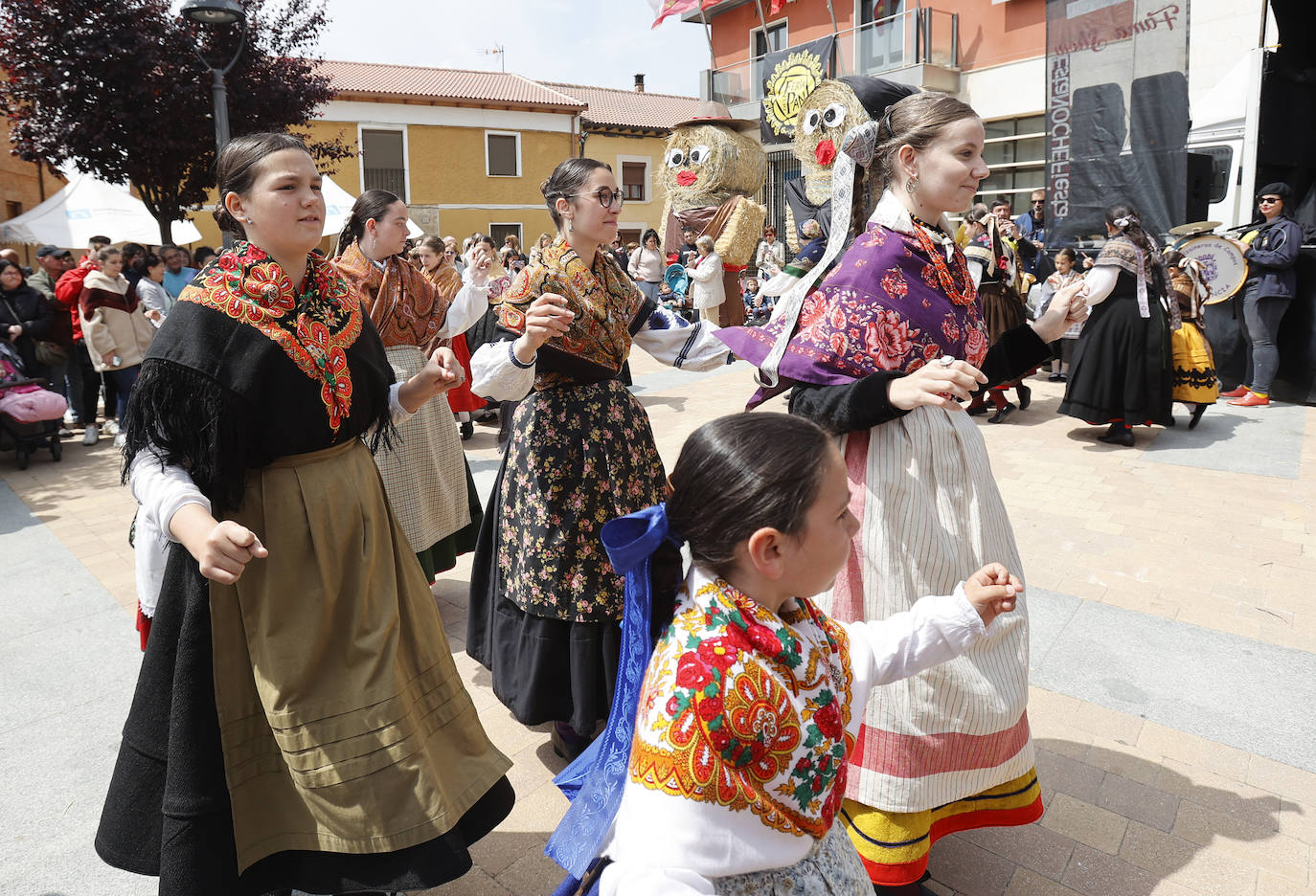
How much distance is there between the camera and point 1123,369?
268 inches

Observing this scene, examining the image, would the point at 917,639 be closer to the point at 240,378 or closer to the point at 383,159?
the point at 240,378

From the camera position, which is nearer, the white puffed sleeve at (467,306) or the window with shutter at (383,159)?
the white puffed sleeve at (467,306)

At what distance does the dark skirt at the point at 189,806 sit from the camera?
5.67ft

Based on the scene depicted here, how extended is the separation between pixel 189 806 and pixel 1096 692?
2.93 metres

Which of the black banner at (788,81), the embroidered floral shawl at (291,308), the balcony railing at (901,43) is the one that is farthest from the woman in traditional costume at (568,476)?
the black banner at (788,81)

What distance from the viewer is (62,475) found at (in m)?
7.12

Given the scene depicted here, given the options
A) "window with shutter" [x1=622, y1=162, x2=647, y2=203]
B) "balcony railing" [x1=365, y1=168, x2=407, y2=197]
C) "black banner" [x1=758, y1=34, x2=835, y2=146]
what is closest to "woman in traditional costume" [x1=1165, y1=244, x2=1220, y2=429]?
"black banner" [x1=758, y1=34, x2=835, y2=146]

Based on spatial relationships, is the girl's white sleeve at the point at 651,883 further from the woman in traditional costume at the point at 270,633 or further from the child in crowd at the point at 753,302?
the child in crowd at the point at 753,302

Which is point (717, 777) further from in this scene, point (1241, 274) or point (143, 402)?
point (1241, 274)

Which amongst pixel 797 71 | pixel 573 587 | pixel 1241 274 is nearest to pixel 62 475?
pixel 573 587

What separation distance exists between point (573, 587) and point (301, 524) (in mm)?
999

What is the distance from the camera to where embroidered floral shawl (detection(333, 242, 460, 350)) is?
3896 mm

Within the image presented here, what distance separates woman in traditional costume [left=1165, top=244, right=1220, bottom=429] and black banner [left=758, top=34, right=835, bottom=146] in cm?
1397

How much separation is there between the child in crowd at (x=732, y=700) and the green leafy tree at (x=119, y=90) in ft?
40.0
